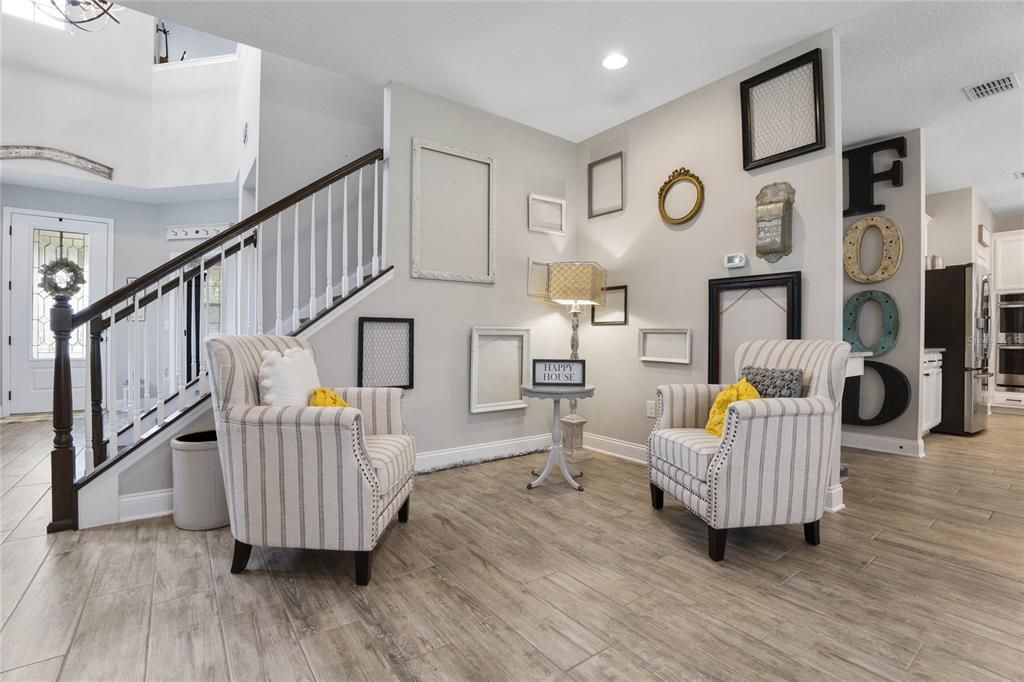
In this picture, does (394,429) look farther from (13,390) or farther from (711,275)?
(13,390)

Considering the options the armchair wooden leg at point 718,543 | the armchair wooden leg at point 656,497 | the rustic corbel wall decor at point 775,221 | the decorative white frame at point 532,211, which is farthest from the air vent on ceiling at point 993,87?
the armchair wooden leg at point 718,543

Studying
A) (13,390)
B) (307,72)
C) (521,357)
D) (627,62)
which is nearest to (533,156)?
(627,62)

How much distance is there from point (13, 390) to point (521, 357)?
606 centimetres

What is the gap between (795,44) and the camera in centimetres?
285

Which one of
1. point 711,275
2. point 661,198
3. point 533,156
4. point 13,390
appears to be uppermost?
point 533,156

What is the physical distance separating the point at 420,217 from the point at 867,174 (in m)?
4.05

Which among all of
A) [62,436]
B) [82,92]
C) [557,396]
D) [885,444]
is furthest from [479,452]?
[82,92]

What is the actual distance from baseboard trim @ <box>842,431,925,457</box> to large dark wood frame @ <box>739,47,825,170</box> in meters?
2.88

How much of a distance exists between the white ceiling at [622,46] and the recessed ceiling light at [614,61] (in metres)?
0.05

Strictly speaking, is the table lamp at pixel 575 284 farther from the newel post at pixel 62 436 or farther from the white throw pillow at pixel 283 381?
the newel post at pixel 62 436

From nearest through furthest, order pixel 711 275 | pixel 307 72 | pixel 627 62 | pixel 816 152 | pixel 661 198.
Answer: pixel 816 152
pixel 627 62
pixel 711 275
pixel 661 198
pixel 307 72

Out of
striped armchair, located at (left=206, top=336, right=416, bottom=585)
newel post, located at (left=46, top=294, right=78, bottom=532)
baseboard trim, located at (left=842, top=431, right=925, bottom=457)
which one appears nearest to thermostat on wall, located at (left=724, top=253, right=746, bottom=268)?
baseboard trim, located at (left=842, top=431, right=925, bottom=457)

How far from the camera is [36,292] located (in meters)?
5.55

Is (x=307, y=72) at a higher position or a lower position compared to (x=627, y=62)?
higher
